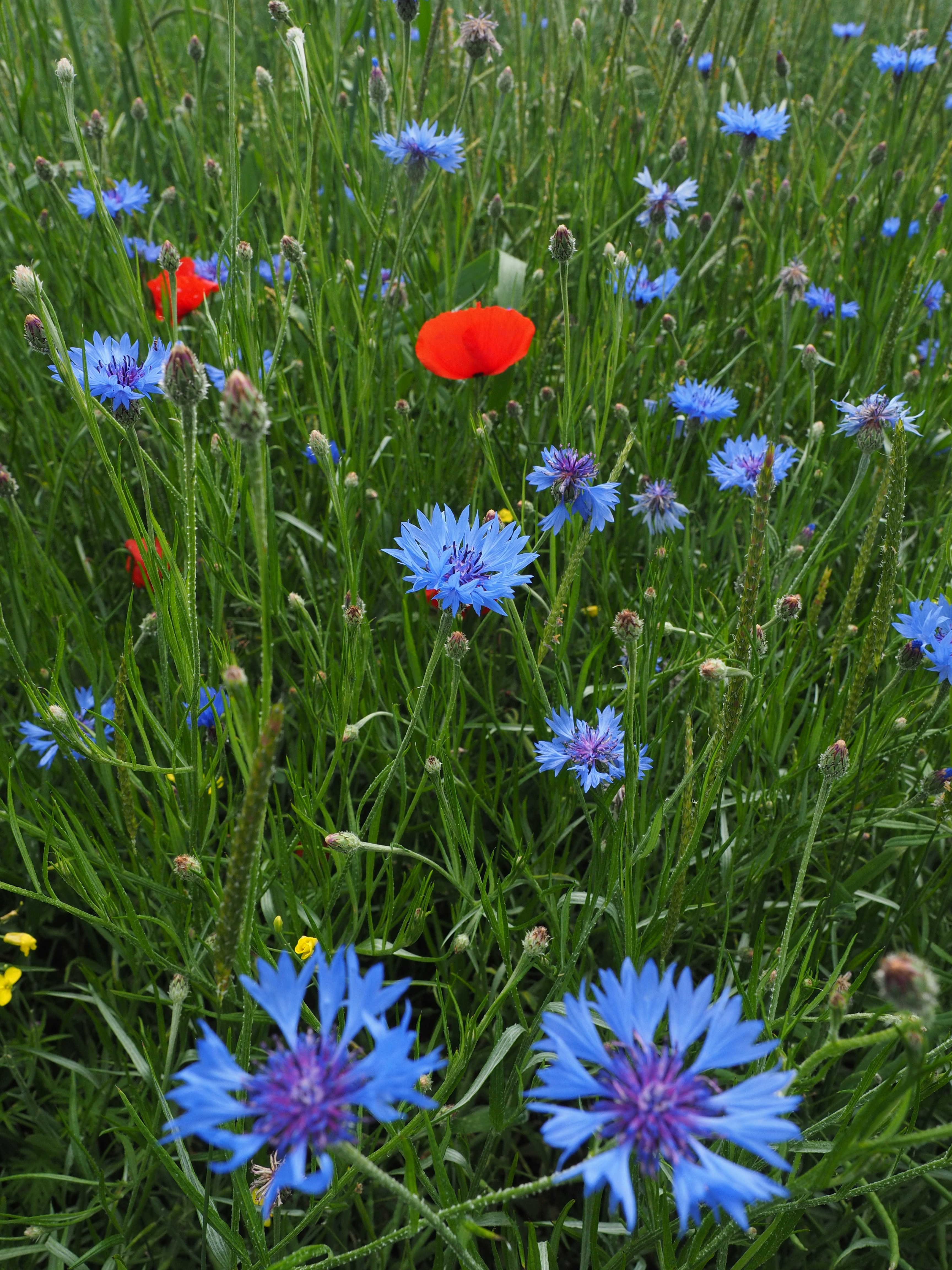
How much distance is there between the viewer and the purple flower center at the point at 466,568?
0.94 m

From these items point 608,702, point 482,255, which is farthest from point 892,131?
point 608,702

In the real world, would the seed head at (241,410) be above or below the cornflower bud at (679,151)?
below

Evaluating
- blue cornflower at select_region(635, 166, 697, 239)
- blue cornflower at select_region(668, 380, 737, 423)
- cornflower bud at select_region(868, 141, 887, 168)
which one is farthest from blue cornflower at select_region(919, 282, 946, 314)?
blue cornflower at select_region(668, 380, 737, 423)

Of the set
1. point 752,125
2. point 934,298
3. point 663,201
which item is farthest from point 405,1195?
point 934,298

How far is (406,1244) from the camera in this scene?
0.94 meters

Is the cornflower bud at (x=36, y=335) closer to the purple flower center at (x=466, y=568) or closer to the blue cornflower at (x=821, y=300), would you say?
the purple flower center at (x=466, y=568)

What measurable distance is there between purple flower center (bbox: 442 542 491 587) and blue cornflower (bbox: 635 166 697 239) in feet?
3.60

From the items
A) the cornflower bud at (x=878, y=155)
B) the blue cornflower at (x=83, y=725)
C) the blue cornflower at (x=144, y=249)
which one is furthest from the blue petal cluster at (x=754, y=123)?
the blue cornflower at (x=83, y=725)

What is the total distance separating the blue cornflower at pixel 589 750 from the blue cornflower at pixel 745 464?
0.49 meters

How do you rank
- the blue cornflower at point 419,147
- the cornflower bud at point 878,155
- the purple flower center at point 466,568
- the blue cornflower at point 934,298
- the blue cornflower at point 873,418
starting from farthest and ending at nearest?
the cornflower bud at point 878,155
the blue cornflower at point 934,298
the blue cornflower at point 419,147
the blue cornflower at point 873,418
the purple flower center at point 466,568

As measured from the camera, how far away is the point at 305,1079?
0.50 meters

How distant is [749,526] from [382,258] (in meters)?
1.21

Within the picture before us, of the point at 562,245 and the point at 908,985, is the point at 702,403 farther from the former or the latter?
the point at 908,985

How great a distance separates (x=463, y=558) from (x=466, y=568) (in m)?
0.02
